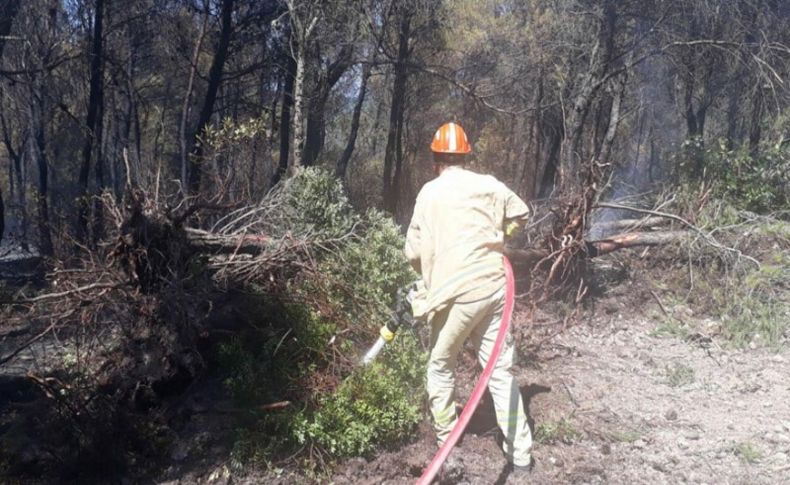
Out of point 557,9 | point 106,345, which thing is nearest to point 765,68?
point 557,9

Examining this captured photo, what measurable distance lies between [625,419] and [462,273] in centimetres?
188

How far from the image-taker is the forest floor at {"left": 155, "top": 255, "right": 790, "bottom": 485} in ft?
13.4

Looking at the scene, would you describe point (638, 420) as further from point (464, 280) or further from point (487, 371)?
point (464, 280)

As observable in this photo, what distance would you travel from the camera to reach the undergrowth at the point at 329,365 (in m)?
4.17

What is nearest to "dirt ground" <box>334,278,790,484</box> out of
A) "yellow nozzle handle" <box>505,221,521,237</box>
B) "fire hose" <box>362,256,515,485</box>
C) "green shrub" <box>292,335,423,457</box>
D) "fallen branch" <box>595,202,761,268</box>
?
"green shrub" <box>292,335,423,457</box>

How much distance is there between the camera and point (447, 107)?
19484 mm

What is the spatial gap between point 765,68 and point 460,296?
7.92m

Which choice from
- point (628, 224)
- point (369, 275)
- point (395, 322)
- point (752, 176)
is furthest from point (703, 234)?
point (395, 322)

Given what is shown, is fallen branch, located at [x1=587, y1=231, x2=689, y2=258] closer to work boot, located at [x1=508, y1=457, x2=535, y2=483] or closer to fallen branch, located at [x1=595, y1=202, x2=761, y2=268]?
fallen branch, located at [x1=595, y1=202, x2=761, y2=268]

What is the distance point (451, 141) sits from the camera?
4.13m

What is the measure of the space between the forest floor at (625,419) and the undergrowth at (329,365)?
6.5 inches

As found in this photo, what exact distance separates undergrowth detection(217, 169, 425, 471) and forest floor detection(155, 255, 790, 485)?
17cm

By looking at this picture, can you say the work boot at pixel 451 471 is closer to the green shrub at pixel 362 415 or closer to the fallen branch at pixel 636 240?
the green shrub at pixel 362 415

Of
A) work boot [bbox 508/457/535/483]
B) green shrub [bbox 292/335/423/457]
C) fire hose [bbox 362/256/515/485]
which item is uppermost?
fire hose [bbox 362/256/515/485]
